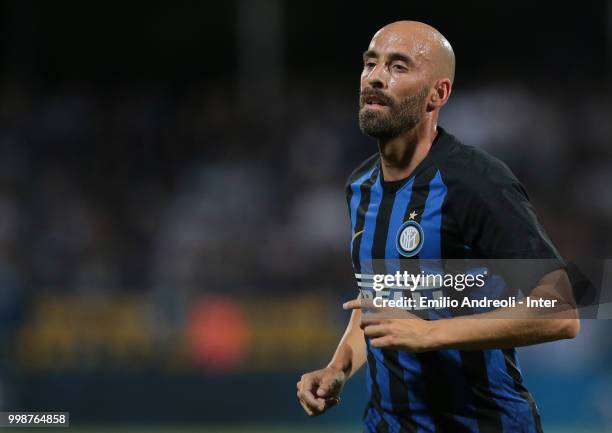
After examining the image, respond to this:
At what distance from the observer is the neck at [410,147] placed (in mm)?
3688

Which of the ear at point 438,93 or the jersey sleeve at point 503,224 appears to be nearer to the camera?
the jersey sleeve at point 503,224

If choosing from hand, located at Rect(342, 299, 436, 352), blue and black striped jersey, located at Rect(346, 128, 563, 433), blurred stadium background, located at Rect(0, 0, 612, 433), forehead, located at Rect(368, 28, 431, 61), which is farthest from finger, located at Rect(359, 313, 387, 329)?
Answer: blurred stadium background, located at Rect(0, 0, 612, 433)

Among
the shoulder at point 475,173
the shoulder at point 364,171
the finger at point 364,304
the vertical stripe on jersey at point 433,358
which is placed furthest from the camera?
the shoulder at point 364,171

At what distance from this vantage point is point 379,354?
3.68m

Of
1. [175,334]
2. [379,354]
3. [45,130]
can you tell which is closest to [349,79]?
[45,130]

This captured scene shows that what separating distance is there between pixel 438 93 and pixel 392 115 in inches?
9.0

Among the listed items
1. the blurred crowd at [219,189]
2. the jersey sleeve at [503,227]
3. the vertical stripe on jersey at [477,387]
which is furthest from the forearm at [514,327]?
the blurred crowd at [219,189]

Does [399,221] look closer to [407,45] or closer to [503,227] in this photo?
[503,227]

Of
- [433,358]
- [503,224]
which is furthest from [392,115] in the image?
[433,358]

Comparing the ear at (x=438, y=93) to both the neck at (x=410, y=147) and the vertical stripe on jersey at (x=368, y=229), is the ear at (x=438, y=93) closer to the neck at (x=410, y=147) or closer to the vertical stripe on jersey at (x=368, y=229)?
the neck at (x=410, y=147)

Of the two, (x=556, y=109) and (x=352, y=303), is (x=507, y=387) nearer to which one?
(x=352, y=303)

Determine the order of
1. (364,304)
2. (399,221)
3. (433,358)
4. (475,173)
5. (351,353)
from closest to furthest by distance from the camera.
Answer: (364,304) → (475,173) → (433,358) → (399,221) → (351,353)

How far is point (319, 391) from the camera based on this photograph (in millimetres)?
3594

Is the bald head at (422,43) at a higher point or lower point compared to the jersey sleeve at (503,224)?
higher
